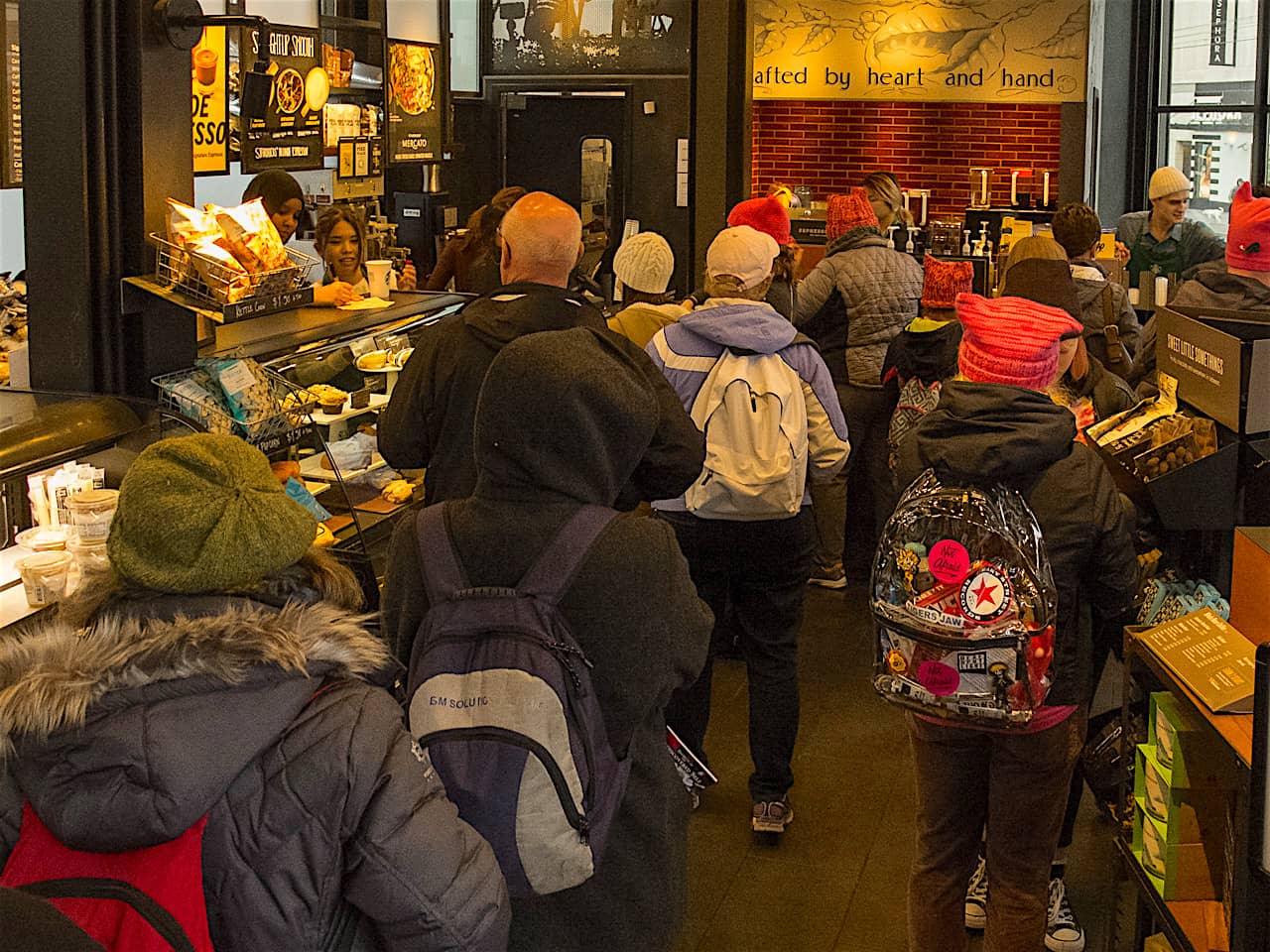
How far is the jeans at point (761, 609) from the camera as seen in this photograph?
14.1 ft

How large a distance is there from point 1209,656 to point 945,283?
3788 millimetres

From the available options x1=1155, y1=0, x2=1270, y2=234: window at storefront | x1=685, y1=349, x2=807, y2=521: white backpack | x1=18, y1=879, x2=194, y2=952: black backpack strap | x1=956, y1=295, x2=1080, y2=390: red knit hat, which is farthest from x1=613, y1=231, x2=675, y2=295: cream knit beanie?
x1=1155, y1=0, x2=1270, y2=234: window at storefront

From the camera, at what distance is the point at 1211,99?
12.8 metres

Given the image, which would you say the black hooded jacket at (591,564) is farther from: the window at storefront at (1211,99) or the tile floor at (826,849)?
the window at storefront at (1211,99)

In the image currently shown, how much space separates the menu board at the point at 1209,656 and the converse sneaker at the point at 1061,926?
1.12 metres

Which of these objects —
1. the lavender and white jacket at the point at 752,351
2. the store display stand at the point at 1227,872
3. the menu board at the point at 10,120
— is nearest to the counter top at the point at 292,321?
the lavender and white jacket at the point at 752,351

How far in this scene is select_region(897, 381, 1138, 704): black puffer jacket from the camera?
299 cm

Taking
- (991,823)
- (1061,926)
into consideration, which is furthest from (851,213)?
(991,823)

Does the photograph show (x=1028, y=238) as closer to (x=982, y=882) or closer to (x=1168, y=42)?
(x=982, y=882)

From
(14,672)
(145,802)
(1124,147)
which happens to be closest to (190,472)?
(14,672)

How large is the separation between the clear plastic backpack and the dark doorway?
6346 millimetres

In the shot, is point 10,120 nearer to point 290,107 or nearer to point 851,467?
point 290,107

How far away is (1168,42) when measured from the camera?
13219mm

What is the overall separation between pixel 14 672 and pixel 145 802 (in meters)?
0.27
